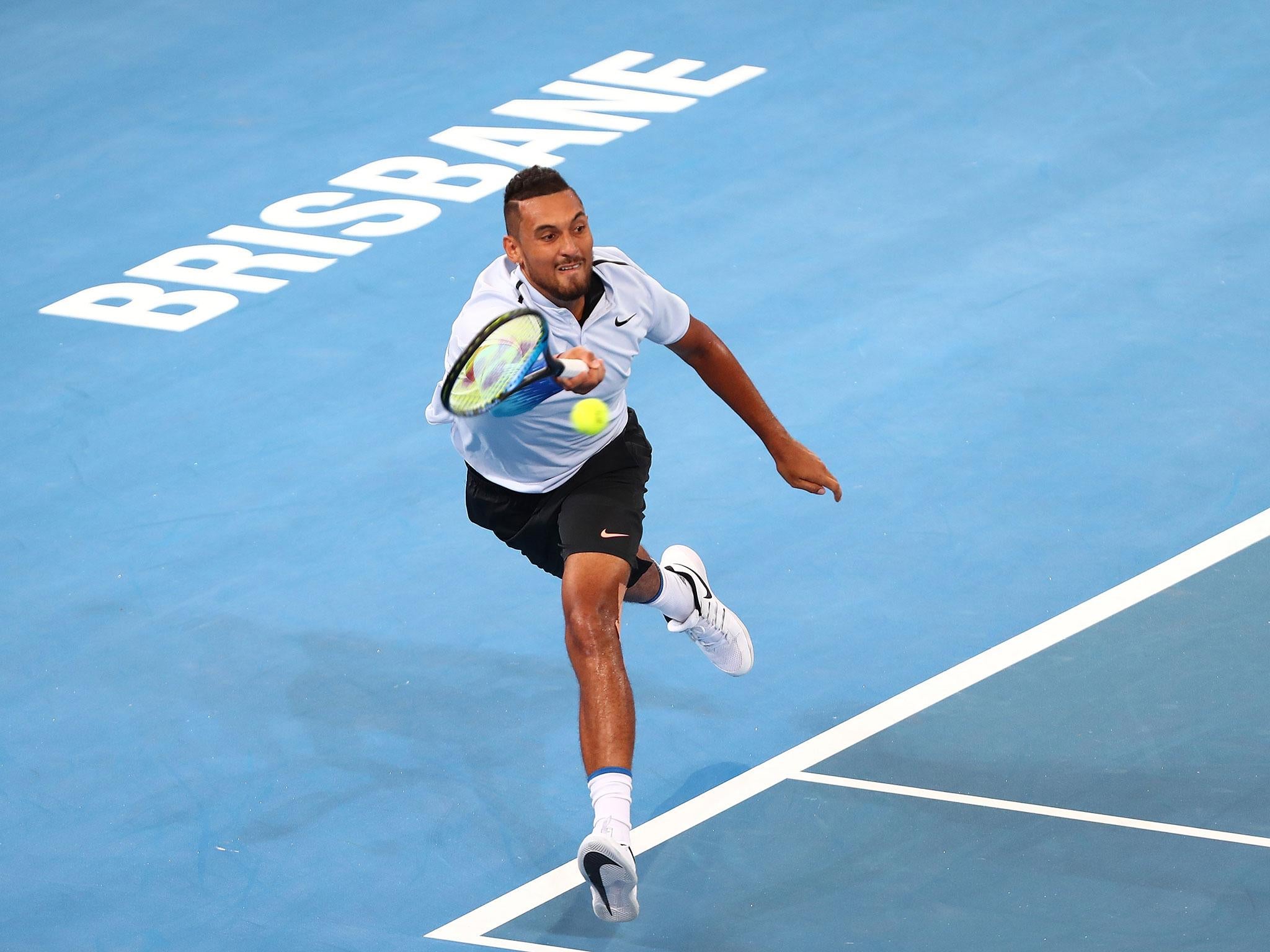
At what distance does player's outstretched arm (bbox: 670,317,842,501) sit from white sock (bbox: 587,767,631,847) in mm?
1220

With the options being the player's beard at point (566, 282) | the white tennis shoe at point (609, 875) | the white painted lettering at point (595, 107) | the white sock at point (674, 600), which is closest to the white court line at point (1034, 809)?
the white sock at point (674, 600)

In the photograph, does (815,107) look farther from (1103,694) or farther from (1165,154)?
(1103,694)

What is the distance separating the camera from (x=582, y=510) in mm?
5445

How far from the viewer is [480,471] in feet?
18.5

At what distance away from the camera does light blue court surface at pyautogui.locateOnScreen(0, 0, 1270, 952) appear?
5.30 m

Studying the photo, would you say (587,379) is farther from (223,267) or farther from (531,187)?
(223,267)

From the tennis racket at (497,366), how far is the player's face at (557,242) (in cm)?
36

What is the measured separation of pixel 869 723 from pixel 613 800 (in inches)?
51.6

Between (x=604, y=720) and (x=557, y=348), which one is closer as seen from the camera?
(x=604, y=720)

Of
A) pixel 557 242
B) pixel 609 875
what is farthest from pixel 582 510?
pixel 609 875

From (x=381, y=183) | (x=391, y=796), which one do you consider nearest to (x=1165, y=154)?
(x=381, y=183)

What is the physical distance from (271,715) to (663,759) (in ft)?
4.30

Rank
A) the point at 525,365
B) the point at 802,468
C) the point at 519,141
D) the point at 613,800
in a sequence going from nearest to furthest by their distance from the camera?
the point at 613,800
the point at 525,365
the point at 802,468
the point at 519,141

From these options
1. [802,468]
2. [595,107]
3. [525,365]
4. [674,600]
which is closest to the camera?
[525,365]
